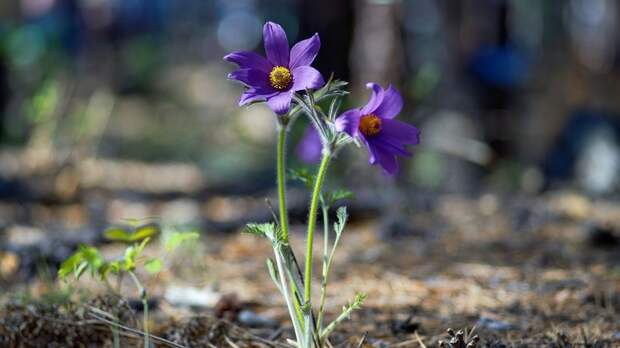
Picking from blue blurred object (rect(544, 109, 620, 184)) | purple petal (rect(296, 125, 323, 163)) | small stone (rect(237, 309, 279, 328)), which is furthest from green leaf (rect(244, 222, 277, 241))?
blue blurred object (rect(544, 109, 620, 184))

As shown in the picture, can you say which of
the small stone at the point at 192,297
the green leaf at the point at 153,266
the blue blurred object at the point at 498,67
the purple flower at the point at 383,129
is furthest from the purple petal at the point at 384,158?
the blue blurred object at the point at 498,67

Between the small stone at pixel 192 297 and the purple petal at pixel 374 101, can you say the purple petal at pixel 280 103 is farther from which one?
the small stone at pixel 192 297

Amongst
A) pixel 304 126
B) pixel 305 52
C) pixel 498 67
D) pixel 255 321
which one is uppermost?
pixel 305 52

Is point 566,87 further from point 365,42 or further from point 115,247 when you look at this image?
point 115,247

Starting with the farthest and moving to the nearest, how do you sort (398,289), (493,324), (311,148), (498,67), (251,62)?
1. (498,67)
2. (311,148)
3. (398,289)
4. (493,324)
5. (251,62)

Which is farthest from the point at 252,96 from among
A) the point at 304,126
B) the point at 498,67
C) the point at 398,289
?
the point at 498,67

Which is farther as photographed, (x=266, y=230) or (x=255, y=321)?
(x=255, y=321)

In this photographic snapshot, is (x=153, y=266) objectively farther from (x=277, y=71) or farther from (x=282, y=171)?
(x=277, y=71)

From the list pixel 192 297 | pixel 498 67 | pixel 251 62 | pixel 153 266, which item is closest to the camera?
pixel 251 62
